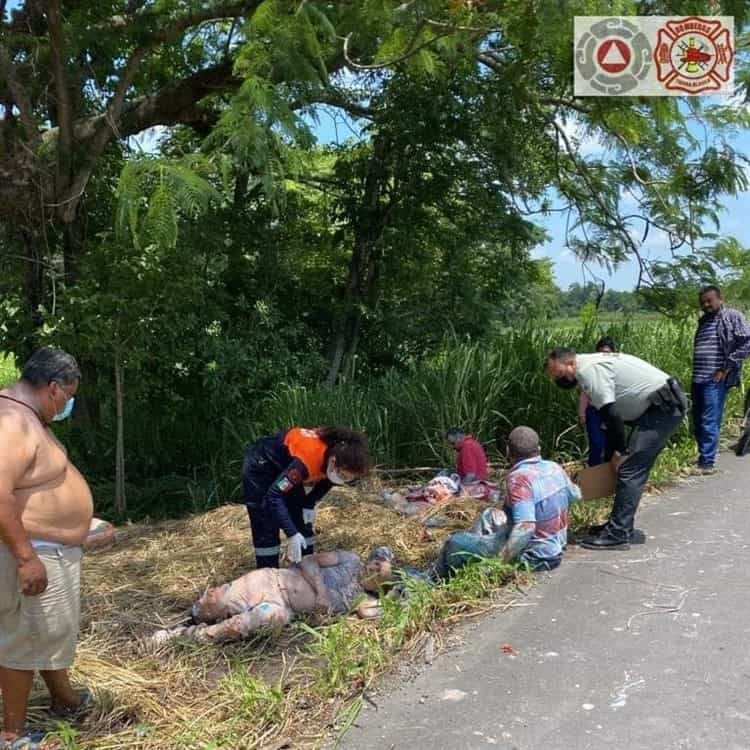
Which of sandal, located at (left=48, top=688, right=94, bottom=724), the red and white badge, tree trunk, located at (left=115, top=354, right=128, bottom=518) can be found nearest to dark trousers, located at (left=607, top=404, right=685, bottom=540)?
the red and white badge

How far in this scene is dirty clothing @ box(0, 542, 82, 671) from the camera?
2.75 metres

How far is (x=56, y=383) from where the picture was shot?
289 centimetres

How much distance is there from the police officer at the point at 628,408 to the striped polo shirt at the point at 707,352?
255cm

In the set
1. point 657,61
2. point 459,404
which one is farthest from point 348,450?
point 657,61

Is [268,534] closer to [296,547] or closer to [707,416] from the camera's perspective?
[296,547]

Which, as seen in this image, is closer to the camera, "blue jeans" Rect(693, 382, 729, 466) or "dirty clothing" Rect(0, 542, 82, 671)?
"dirty clothing" Rect(0, 542, 82, 671)

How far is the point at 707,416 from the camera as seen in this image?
729 centimetres

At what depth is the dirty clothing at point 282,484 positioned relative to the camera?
4176 millimetres

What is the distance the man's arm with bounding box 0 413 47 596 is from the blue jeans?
244 inches

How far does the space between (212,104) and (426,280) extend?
13.0 ft

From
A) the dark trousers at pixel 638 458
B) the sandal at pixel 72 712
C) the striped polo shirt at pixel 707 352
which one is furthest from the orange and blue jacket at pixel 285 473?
the striped polo shirt at pixel 707 352

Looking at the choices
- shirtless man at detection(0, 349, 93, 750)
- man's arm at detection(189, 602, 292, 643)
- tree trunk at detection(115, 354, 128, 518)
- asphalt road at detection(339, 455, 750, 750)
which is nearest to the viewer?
shirtless man at detection(0, 349, 93, 750)

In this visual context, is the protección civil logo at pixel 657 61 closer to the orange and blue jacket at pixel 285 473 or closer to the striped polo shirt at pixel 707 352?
the striped polo shirt at pixel 707 352

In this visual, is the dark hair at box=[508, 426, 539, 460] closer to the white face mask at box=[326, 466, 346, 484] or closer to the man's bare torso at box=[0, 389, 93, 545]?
the white face mask at box=[326, 466, 346, 484]
